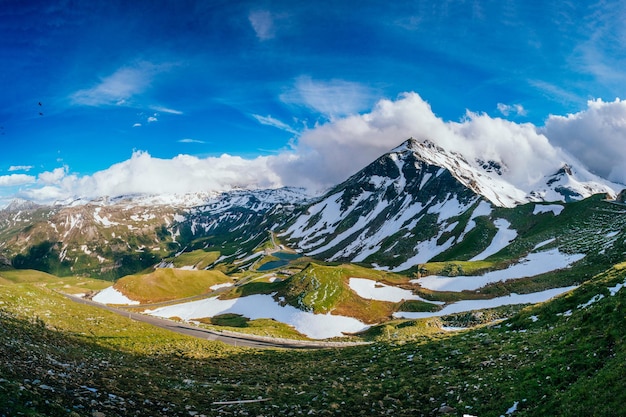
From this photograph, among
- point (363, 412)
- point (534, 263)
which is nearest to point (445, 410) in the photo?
point (363, 412)

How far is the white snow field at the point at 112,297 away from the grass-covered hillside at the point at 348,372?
102m

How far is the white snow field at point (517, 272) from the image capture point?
3939 inches

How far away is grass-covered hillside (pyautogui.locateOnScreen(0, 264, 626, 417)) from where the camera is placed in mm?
14797

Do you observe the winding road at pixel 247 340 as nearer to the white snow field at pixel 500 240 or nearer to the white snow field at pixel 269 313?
the white snow field at pixel 269 313

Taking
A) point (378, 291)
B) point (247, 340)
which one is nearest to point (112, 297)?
point (247, 340)

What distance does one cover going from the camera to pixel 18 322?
28891mm

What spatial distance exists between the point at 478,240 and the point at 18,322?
182 meters

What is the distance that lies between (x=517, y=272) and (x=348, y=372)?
95.1m

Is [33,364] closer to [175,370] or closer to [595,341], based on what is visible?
[175,370]

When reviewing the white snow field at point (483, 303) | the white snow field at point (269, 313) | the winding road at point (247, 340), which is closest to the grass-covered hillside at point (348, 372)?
the winding road at point (247, 340)

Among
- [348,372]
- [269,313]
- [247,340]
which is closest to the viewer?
[348,372]

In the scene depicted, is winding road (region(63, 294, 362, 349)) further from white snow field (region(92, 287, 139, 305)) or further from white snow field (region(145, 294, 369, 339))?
white snow field (region(92, 287, 139, 305))

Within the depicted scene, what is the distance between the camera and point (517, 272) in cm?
10462

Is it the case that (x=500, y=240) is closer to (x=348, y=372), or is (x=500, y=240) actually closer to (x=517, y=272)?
(x=517, y=272)
